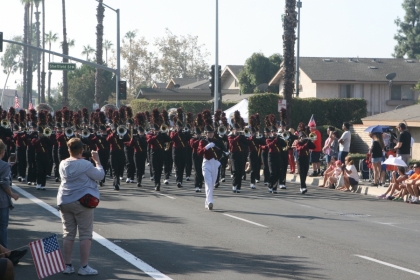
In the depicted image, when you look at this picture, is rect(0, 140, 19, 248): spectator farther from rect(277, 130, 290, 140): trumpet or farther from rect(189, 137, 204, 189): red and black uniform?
rect(277, 130, 290, 140): trumpet

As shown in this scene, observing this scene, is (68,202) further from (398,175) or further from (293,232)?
(398,175)

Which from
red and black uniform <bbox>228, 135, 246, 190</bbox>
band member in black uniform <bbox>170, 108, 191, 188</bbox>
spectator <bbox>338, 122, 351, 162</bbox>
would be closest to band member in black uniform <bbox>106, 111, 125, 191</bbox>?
band member in black uniform <bbox>170, 108, 191, 188</bbox>

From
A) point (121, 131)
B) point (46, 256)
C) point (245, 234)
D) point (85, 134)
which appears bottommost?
point (245, 234)

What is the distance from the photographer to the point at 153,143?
24297mm

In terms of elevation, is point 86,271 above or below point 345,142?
below

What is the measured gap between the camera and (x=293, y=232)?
1472 cm

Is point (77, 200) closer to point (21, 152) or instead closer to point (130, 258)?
point (130, 258)

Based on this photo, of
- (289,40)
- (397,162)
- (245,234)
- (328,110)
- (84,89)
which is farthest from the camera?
(84,89)

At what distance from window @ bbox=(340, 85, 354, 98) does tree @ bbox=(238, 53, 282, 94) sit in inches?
566

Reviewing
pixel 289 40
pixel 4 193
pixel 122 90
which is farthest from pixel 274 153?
pixel 122 90

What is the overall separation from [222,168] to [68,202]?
57.2ft

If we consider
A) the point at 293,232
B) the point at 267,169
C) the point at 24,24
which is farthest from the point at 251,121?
the point at 24,24

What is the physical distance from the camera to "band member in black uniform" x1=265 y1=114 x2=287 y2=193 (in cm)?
2289

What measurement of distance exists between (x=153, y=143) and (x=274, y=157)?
12.5ft
